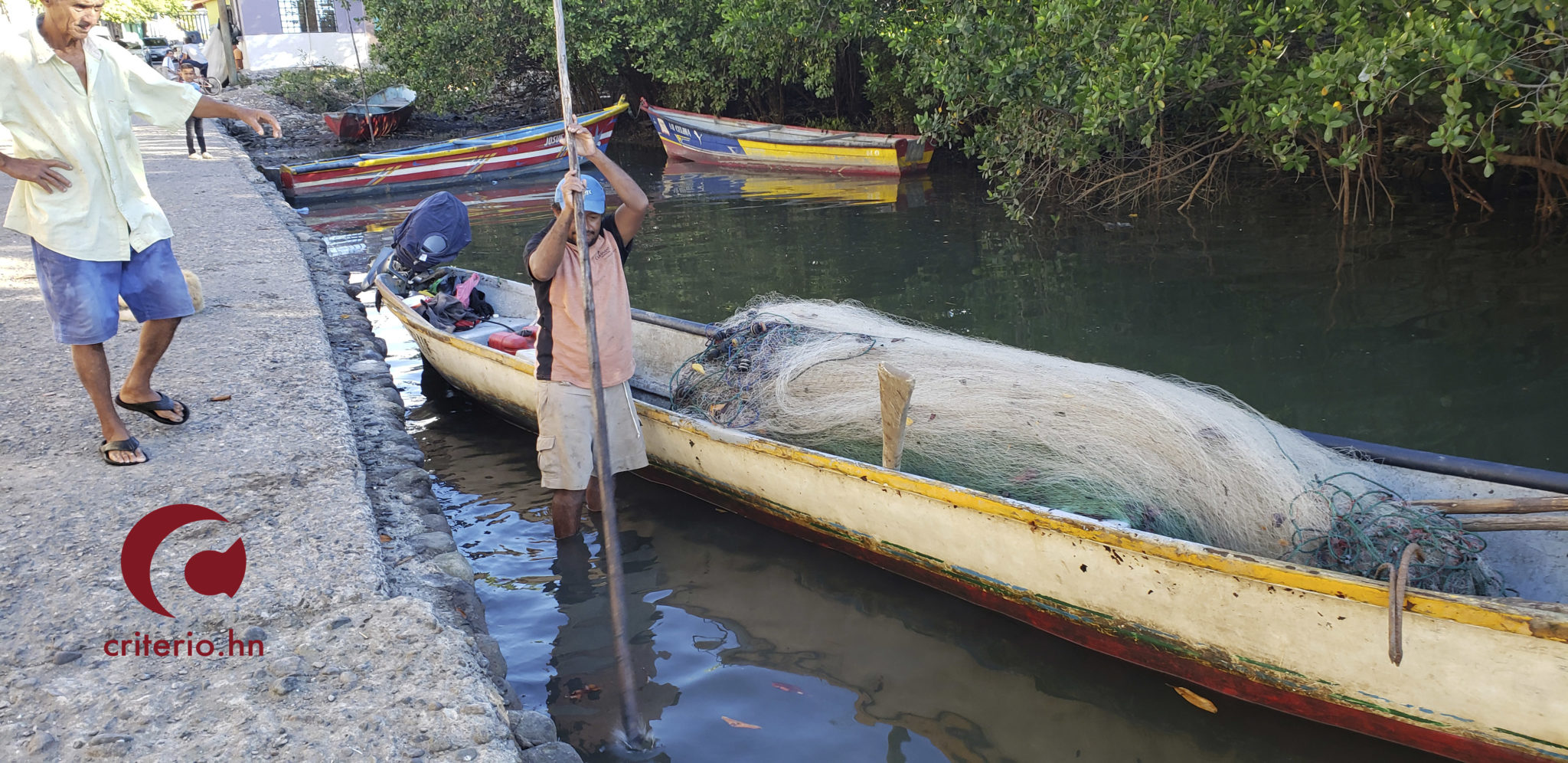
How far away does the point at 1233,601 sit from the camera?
3188mm

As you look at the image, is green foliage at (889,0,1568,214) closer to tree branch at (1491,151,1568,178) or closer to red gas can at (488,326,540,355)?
tree branch at (1491,151,1568,178)

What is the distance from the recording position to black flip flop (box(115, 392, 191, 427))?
4164 millimetres

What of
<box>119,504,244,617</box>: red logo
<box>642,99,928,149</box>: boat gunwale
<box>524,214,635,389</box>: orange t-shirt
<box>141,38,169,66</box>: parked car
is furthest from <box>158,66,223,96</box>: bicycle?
<box>119,504,244,617</box>: red logo

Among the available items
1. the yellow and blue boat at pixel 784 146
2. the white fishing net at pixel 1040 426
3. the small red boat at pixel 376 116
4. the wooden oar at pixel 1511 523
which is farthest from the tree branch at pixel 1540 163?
the small red boat at pixel 376 116

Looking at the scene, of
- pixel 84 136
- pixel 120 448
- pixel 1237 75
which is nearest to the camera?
pixel 84 136

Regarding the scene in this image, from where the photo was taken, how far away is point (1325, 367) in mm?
6797

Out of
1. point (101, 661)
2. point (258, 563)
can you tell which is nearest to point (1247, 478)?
point (258, 563)

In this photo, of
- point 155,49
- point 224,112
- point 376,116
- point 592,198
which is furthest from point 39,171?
point 155,49

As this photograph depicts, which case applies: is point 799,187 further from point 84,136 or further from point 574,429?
point 84,136

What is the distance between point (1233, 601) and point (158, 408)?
4343mm

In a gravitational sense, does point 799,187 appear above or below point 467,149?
below

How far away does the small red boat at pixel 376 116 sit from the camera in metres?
22.5

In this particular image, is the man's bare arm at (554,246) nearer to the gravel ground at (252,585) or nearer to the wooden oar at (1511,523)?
the gravel ground at (252,585)

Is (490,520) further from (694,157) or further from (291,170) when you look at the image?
(694,157)
